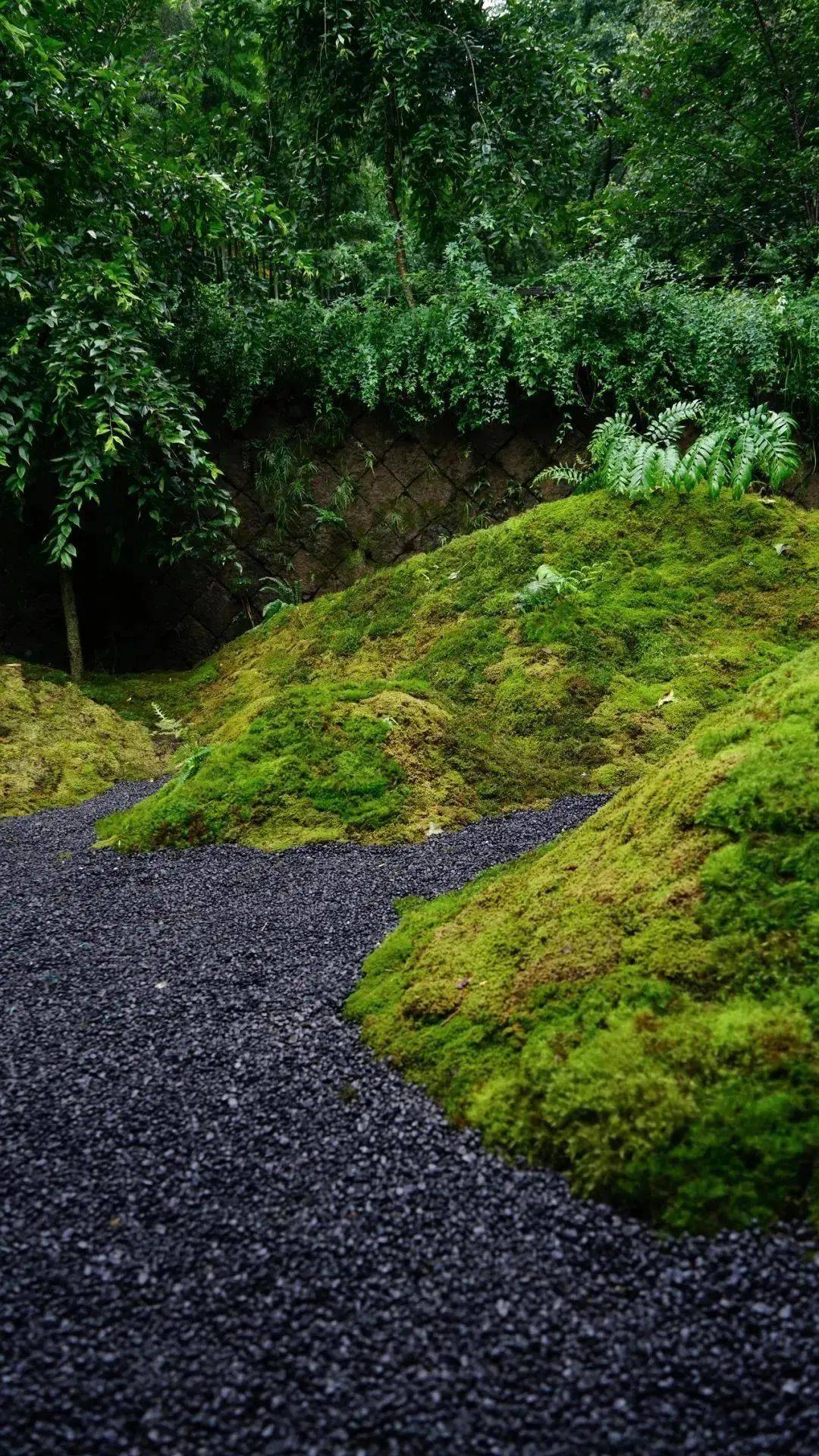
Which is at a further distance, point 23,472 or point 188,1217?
point 23,472

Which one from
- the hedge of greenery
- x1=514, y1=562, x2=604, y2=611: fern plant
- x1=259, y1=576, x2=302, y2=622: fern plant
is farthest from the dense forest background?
x1=514, y1=562, x2=604, y2=611: fern plant

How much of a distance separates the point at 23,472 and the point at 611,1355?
6.35m

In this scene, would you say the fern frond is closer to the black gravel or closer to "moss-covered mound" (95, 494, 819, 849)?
"moss-covered mound" (95, 494, 819, 849)

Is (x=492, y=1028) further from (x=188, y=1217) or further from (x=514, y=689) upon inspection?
(x=514, y=689)

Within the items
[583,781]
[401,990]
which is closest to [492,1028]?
[401,990]

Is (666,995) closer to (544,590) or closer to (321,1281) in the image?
(321,1281)

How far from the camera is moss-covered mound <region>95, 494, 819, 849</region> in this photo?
3988 millimetres

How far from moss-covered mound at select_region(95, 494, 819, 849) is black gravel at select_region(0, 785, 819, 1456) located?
185cm

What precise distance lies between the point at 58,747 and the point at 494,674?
306 cm

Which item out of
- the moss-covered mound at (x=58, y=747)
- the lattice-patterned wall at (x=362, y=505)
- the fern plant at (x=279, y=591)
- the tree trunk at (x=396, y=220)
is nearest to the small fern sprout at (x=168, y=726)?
the moss-covered mound at (x=58, y=747)

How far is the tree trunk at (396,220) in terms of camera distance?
28.2 ft

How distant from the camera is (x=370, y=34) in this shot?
8.17 m

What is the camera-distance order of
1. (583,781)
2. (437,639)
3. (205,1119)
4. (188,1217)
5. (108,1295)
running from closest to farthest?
(108,1295) → (188,1217) → (205,1119) → (583,781) → (437,639)

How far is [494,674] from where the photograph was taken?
199 inches
